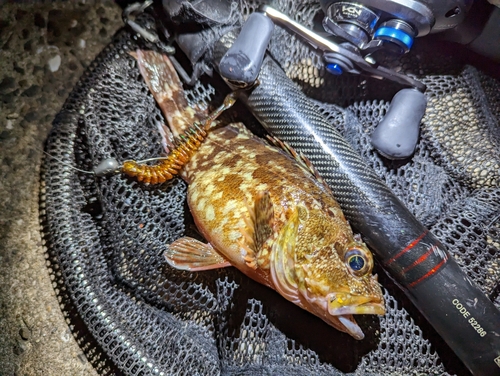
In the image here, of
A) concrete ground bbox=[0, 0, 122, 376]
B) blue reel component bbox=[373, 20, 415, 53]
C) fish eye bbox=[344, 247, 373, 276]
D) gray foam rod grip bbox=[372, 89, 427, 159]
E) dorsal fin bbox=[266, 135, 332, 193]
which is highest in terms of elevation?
blue reel component bbox=[373, 20, 415, 53]

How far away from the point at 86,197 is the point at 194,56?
0.86 metres

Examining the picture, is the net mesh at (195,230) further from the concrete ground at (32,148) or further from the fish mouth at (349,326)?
the fish mouth at (349,326)

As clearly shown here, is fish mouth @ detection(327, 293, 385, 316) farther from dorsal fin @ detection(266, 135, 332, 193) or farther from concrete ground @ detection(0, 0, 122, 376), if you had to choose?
concrete ground @ detection(0, 0, 122, 376)

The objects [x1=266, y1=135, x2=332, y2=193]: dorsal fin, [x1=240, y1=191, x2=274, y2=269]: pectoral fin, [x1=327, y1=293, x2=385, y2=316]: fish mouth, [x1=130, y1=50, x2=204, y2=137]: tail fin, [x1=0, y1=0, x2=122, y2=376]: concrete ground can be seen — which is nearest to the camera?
[x1=327, y1=293, x2=385, y2=316]: fish mouth

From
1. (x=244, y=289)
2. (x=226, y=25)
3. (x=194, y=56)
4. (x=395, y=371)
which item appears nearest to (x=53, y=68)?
(x=194, y=56)

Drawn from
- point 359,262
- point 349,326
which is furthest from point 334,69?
point 349,326

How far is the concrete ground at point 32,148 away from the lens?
6.70ft

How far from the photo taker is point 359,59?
5.71 ft

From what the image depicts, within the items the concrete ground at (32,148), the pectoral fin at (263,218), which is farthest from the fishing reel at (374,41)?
the concrete ground at (32,148)

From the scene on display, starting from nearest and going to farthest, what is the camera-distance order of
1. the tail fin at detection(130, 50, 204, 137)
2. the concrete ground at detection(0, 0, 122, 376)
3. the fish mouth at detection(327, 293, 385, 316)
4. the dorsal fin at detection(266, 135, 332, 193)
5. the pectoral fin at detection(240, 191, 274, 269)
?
the fish mouth at detection(327, 293, 385, 316), the pectoral fin at detection(240, 191, 274, 269), the dorsal fin at detection(266, 135, 332, 193), the tail fin at detection(130, 50, 204, 137), the concrete ground at detection(0, 0, 122, 376)

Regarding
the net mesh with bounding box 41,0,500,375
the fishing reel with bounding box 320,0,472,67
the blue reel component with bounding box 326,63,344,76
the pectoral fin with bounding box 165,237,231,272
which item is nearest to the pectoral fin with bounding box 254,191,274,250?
the pectoral fin with bounding box 165,237,231,272

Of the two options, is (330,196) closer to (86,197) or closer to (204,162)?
(204,162)

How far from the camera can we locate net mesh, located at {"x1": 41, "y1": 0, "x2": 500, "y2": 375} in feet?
5.71

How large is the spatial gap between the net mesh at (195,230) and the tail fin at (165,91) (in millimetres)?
64
